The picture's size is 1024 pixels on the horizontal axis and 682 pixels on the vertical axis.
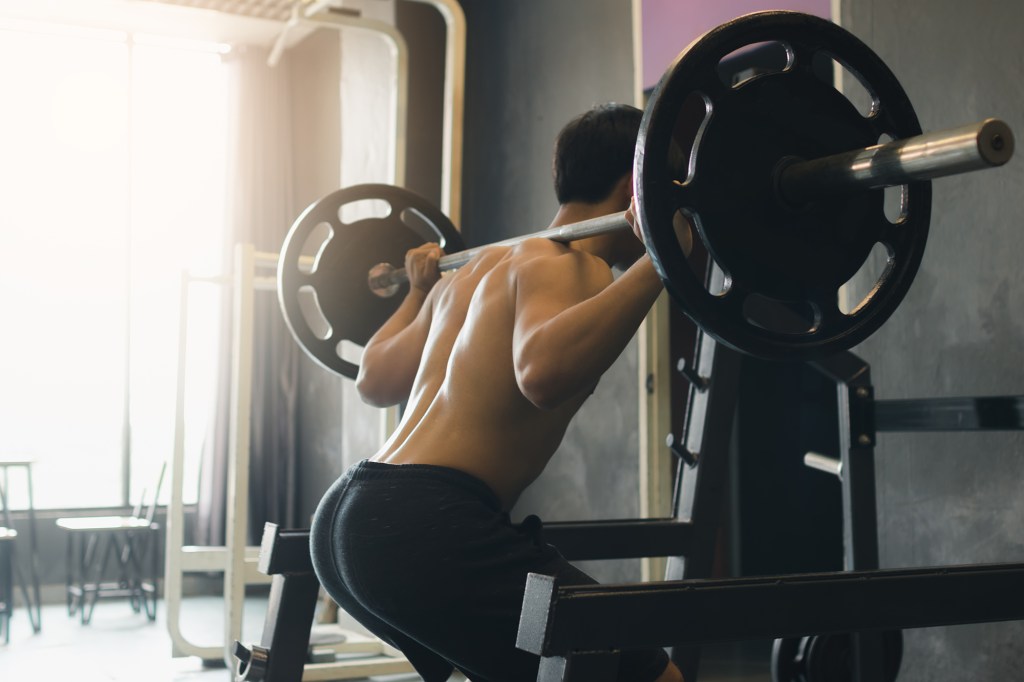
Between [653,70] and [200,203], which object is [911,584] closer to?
[653,70]

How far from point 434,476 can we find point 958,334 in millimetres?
1708

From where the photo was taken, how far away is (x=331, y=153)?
6.63m

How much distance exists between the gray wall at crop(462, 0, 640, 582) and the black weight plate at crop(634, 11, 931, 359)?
239 centimetres

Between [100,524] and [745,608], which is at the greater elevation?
[745,608]

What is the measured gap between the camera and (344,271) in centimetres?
258

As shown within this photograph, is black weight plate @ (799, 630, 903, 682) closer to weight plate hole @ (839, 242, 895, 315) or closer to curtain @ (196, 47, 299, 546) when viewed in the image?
weight plate hole @ (839, 242, 895, 315)

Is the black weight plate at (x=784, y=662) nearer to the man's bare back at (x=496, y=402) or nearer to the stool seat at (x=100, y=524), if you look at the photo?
the man's bare back at (x=496, y=402)

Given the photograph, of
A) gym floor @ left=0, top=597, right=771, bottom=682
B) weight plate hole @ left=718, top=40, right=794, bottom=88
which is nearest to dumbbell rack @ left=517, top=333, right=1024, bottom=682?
weight plate hole @ left=718, top=40, right=794, bottom=88

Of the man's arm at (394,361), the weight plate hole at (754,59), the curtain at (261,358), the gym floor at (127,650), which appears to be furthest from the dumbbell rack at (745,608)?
the curtain at (261,358)

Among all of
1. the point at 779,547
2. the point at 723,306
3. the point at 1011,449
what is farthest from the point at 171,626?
the point at 723,306

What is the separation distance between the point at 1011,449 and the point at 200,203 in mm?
5579

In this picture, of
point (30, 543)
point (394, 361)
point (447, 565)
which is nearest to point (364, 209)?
point (30, 543)

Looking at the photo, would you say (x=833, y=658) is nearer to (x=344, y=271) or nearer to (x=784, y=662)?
(x=784, y=662)

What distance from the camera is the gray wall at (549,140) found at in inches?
160
